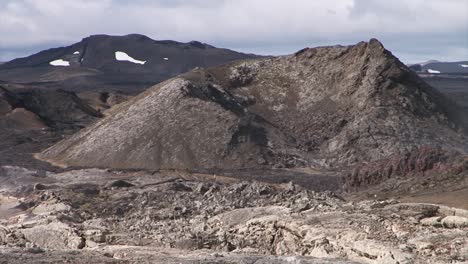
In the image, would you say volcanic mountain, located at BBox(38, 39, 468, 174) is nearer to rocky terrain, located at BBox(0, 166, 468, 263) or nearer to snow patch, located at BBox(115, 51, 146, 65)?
rocky terrain, located at BBox(0, 166, 468, 263)

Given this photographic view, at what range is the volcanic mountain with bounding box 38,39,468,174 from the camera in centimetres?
4381

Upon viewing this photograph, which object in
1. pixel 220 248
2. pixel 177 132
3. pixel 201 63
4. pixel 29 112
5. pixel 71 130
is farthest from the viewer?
pixel 201 63

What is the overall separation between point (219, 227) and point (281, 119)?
2699cm

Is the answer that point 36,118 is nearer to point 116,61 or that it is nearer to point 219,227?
point 219,227

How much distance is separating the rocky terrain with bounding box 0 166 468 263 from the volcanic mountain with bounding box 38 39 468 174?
36.3ft

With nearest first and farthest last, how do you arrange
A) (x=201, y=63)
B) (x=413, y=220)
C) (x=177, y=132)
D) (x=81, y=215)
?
(x=413, y=220)
(x=81, y=215)
(x=177, y=132)
(x=201, y=63)

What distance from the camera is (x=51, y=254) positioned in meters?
16.0

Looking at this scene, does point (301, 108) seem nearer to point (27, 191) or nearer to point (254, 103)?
point (254, 103)

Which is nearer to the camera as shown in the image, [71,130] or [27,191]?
[27,191]

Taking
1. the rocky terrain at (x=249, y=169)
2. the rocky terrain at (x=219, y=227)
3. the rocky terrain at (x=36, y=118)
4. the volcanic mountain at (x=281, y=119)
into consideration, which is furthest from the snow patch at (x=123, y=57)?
the rocky terrain at (x=219, y=227)

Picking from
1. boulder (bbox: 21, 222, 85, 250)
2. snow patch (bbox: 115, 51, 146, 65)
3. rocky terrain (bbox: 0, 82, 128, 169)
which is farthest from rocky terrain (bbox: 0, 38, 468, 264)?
snow patch (bbox: 115, 51, 146, 65)

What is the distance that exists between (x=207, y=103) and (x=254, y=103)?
407cm

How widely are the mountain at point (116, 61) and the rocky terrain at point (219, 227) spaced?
90.0 m

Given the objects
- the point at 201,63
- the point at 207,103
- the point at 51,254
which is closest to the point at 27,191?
the point at 207,103
